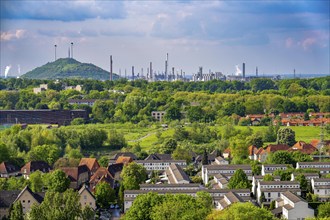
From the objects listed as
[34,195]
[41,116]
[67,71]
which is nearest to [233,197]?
[34,195]

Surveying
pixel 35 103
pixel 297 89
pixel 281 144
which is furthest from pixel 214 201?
pixel 297 89

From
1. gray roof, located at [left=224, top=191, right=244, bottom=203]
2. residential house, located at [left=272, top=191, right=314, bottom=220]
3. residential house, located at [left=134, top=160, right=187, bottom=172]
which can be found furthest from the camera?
residential house, located at [left=134, top=160, right=187, bottom=172]

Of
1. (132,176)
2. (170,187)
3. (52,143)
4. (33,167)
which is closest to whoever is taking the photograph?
(170,187)

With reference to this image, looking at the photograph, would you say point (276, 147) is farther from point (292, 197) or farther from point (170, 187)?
point (292, 197)

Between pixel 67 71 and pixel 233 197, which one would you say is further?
pixel 67 71

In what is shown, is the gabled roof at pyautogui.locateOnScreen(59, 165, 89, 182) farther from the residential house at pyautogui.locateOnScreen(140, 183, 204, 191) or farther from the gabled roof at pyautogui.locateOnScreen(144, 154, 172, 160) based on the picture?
the gabled roof at pyautogui.locateOnScreen(144, 154, 172, 160)

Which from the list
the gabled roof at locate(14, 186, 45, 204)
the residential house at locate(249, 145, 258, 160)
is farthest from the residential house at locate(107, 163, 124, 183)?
the residential house at locate(249, 145, 258, 160)
